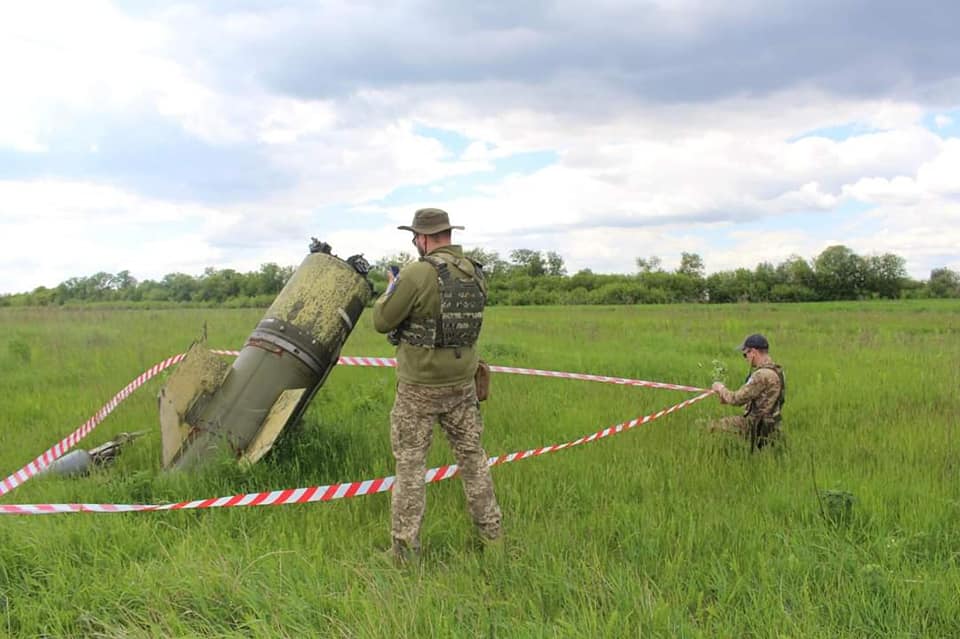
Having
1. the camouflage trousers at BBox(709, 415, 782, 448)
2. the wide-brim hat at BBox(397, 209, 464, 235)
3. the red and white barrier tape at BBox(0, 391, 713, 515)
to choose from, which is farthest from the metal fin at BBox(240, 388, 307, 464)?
the camouflage trousers at BBox(709, 415, 782, 448)

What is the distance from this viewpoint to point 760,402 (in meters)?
5.36

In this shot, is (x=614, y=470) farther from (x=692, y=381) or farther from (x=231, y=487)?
(x=692, y=381)

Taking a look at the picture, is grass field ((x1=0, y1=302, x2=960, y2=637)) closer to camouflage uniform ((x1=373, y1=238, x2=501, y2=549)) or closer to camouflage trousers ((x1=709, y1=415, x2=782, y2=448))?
camouflage trousers ((x1=709, y1=415, x2=782, y2=448))

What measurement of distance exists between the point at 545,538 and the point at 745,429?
268cm

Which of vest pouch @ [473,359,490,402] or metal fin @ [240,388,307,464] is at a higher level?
vest pouch @ [473,359,490,402]

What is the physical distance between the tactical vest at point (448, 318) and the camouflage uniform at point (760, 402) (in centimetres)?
253

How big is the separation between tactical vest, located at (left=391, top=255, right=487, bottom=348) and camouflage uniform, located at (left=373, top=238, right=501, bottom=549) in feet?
0.07

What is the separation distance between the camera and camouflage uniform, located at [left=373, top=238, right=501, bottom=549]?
3578mm

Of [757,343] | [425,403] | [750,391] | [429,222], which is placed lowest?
[750,391]

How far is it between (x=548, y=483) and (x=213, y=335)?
1094 centimetres

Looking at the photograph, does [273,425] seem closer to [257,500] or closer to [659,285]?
[257,500]

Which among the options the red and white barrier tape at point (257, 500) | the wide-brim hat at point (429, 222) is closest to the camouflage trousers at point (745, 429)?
the red and white barrier tape at point (257, 500)

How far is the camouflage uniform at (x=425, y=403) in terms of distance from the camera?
3.58 m

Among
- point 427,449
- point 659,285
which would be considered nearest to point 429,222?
point 427,449
